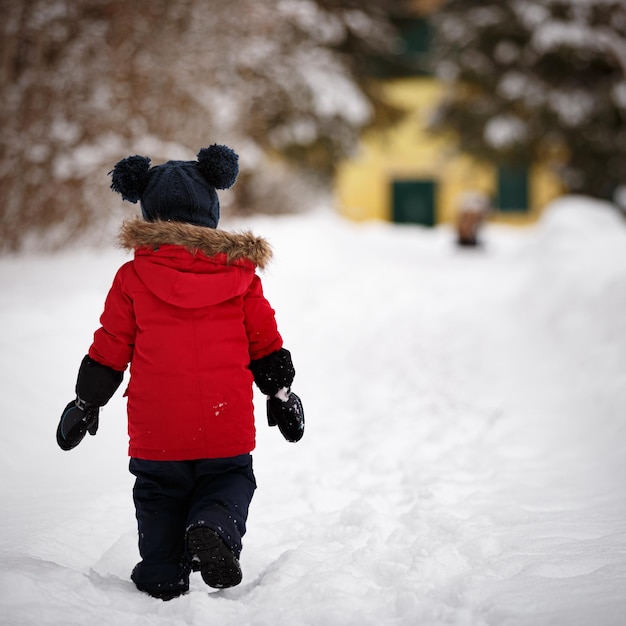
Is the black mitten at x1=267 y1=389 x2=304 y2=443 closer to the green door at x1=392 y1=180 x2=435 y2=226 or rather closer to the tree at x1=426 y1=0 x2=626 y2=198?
the tree at x1=426 y1=0 x2=626 y2=198

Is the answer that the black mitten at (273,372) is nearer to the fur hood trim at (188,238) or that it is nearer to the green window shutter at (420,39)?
the fur hood trim at (188,238)

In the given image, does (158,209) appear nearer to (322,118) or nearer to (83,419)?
(83,419)

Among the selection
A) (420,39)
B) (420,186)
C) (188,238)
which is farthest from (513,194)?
(188,238)

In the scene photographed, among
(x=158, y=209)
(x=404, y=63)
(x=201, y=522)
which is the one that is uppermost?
(x=404, y=63)

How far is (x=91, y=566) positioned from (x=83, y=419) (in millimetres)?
628

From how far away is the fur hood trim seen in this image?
7.98 feet

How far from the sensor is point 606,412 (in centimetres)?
415

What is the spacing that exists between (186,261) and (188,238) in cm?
8

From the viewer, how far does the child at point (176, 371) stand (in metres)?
2.40

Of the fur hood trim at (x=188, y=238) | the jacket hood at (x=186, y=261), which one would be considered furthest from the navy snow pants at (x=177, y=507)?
the fur hood trim at (x=188, y=238)

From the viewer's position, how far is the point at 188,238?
7.98 feet

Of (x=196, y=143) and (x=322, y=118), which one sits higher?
(x=322, y=118)

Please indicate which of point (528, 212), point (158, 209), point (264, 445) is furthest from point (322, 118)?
point (158, 209)

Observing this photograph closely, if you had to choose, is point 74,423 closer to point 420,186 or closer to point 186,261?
point 186,261
